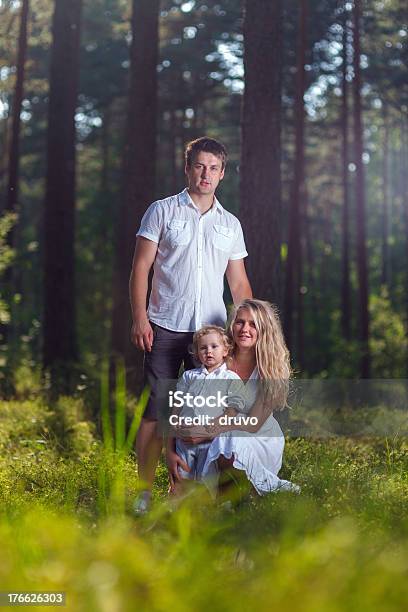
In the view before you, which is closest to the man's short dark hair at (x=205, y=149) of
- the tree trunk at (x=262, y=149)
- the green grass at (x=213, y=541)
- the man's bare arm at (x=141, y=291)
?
the man's bare arm at (x=141, y=291)

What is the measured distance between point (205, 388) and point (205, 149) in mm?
1591

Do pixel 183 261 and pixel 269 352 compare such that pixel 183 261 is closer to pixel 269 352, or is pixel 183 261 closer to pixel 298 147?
pixel 269 352

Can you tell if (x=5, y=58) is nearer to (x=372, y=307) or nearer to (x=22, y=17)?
(x=22, y=17)

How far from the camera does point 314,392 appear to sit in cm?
1795

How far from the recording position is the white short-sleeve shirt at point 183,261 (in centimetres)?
732

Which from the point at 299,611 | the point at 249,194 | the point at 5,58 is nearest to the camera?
the point at 299,611

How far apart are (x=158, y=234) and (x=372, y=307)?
26.0 meters

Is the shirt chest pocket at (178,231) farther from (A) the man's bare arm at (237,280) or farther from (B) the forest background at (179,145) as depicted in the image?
(B) the forest background at (179,145)

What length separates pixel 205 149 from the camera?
7.14m

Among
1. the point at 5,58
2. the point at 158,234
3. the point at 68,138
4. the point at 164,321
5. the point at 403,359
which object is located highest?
the point at 5,58

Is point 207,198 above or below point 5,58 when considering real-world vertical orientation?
below

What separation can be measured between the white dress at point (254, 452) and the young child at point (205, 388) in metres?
0.11

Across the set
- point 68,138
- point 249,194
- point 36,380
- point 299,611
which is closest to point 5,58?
point 68,138

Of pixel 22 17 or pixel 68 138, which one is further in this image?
pixel 22 17
